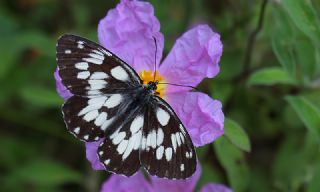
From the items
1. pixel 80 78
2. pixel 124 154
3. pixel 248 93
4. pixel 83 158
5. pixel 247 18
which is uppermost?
pixel 80 78

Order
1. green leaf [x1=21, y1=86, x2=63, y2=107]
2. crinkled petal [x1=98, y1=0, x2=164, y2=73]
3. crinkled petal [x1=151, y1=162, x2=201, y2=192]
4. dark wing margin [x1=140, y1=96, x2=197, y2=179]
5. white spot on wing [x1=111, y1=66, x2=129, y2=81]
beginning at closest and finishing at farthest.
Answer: dark wing margin [x1=140, y1=96, x2=197, y2=179]
white spot on wing [x1=111, y1=66, x2=129, y2=81]
crinkled petal [x1=98, y1=0, x2=164, y2=73]
crinkled petal [x1=151, y1=162, x2=201, y2=192]
green leaf [x1=21, y1=86, x2=63, y2=107]

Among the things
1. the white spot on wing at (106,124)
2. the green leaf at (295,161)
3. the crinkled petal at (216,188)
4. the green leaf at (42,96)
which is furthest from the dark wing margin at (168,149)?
the green leaf at (42,96)

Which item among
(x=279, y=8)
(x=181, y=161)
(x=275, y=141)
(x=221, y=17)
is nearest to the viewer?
(x=181, y=161)

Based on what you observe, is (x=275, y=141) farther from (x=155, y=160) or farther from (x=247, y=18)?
(x=155, y=160)

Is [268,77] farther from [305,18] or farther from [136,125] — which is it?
[136,125]

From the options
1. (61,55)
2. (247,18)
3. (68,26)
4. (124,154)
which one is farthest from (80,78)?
(68,26)

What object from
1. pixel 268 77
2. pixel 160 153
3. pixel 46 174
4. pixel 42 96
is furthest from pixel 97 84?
pixel 46 174

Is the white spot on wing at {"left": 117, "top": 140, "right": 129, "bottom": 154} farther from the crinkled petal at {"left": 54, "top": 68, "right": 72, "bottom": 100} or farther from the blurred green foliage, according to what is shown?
the blurred green foliage

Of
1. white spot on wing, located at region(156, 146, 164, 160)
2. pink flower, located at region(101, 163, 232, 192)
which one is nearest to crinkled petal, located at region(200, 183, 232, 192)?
pink flower, located at region(101, 163, 232, 192)
